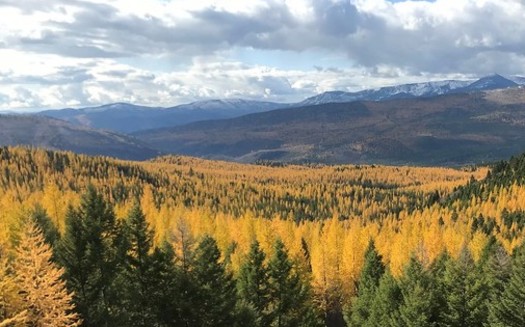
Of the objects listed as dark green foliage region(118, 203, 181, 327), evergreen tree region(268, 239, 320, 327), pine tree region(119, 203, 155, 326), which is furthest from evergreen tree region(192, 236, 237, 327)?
evergreen tree region(268, 239, 320, 327)

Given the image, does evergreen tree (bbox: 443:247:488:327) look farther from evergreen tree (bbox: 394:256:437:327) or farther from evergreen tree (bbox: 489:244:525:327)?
evergreen tree (bbox: 489:244:525:327)

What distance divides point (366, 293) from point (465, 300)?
1914 cm

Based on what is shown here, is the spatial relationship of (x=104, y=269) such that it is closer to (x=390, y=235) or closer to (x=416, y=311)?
(x=416, y=311)

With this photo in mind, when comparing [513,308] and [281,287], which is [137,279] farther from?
[513,308]

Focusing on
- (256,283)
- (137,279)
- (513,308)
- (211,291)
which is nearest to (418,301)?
(513,308)

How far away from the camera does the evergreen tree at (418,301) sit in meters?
41.2

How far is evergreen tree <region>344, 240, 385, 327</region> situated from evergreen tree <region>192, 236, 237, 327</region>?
1945 centimetres

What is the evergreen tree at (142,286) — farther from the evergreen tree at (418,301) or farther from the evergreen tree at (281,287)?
the evergreen tree at (418,301)

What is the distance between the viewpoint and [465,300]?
42750mm

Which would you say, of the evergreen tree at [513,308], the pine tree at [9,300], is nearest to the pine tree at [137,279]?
the pine tree at [9,300]

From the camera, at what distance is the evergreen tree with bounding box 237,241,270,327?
52.3m

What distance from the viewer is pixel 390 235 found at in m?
140

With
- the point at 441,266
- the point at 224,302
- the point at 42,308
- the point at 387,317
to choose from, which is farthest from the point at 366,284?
the point at 42,308

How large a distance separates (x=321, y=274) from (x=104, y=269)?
47915mm
